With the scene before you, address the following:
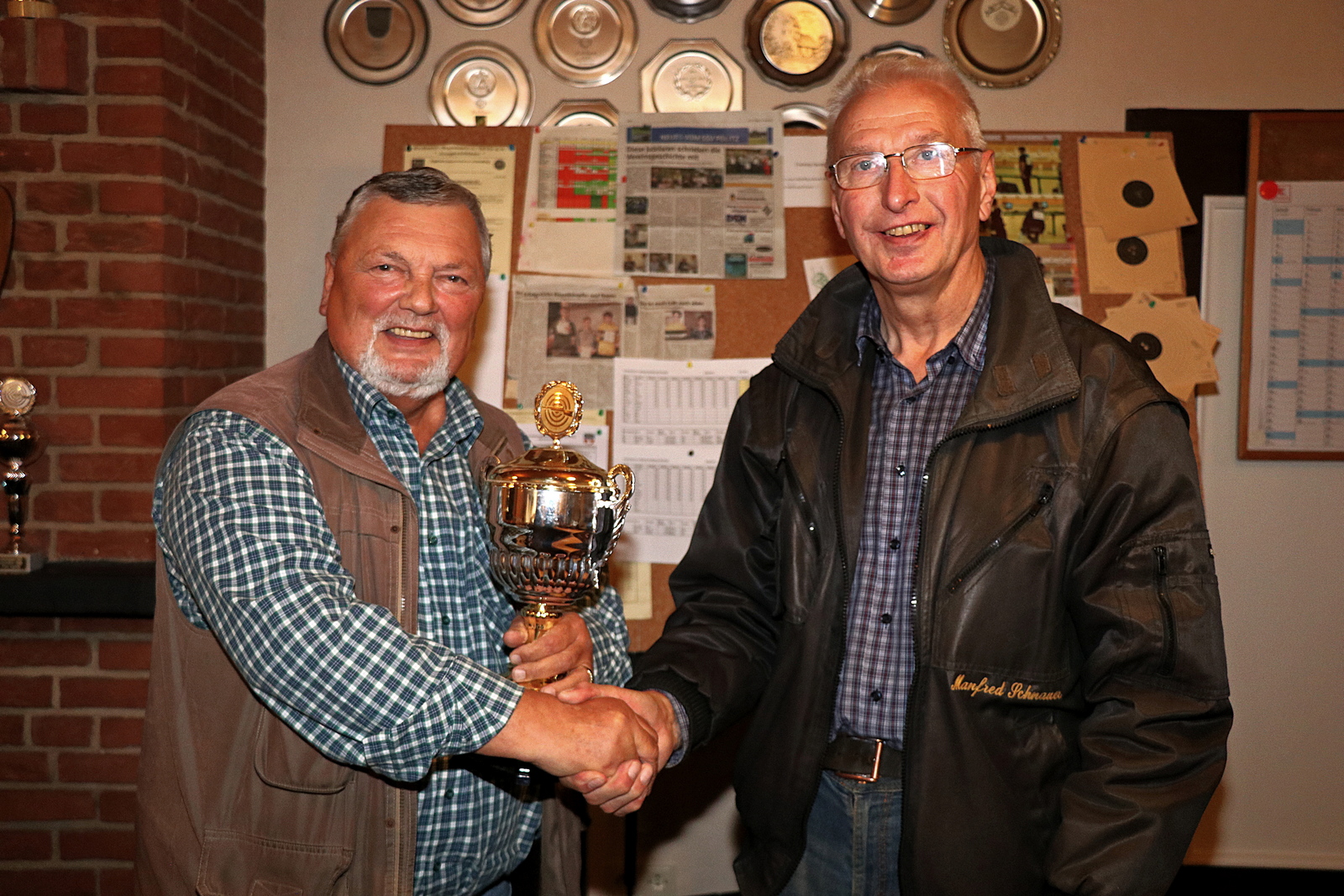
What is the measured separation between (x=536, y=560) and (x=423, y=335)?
1.61 ft

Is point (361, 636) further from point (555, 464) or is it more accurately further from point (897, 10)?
point (897, 10)

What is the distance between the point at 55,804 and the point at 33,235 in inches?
60.1

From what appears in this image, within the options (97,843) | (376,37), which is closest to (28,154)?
(376,37)

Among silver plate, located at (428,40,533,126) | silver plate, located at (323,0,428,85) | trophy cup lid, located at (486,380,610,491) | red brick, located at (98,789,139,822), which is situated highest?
silver plate, located at (323,0,428,85)

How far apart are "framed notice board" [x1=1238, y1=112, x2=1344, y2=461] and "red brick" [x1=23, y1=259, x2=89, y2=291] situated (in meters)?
3.50

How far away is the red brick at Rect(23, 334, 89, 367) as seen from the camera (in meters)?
2.76

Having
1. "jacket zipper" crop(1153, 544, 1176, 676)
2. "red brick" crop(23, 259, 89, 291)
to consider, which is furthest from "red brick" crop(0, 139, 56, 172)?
"jacket zipper" crop(1153, 544, 1176, 676)

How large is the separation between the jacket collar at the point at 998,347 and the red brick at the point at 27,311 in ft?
6.64

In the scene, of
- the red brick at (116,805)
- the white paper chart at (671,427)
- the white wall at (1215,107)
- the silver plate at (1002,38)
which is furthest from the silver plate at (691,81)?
the red brick at (116,805)

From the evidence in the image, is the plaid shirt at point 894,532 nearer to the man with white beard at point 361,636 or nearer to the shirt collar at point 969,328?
the shirt collar at point 969,328

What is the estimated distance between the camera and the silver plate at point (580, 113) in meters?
3.40

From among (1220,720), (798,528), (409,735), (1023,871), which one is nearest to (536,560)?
(409,735)

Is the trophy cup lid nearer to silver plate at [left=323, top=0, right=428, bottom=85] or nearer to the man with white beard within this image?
the man with white beard

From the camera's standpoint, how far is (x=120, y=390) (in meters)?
2.76
